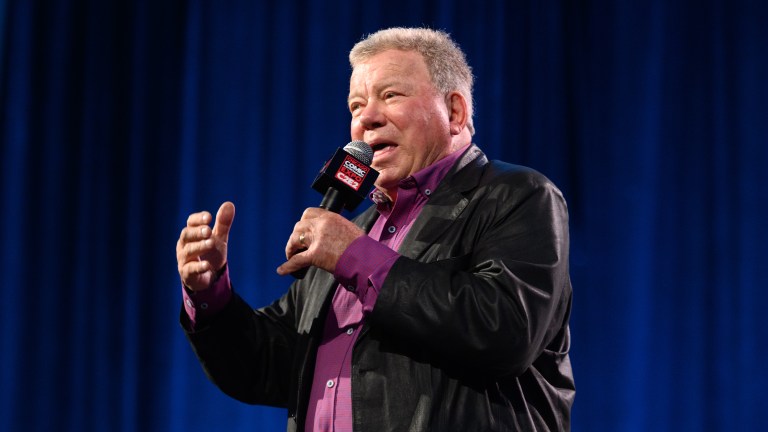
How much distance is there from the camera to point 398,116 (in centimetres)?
198

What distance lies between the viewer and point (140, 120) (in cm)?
346

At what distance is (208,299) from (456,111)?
2.47 ft

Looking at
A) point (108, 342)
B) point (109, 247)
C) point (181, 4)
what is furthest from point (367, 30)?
point (108, 342)

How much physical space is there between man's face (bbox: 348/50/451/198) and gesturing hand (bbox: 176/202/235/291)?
0.40 metres

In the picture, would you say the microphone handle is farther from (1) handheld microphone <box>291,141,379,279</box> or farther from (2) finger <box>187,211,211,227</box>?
(2) finger <box>187,211,211,227</box>

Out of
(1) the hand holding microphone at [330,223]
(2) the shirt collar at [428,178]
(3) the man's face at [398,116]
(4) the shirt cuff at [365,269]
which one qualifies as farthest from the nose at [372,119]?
(4) the shirt cuff at [365,269]

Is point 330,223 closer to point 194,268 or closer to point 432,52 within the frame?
point 194,268

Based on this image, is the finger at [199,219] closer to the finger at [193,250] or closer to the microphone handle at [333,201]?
the finger at [193,250]

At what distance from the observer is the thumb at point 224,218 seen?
173 centimetres

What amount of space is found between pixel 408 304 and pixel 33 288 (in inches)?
89.8

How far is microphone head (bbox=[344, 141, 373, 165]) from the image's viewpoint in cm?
175

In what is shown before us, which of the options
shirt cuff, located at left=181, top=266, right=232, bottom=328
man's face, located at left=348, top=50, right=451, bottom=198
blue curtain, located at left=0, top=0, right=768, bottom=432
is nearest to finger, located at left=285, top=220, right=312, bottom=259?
shirt cuff, located at left=181, top=266, right=232, bottom=328

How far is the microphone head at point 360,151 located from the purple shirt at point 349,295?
15 centimetres

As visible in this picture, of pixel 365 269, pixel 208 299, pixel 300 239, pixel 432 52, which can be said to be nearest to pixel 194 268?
pixel 208 299
